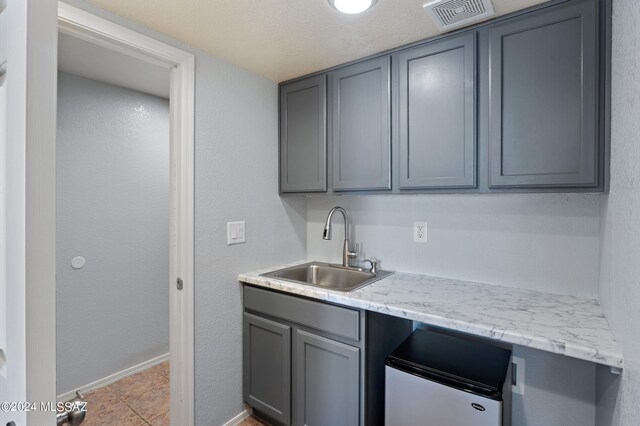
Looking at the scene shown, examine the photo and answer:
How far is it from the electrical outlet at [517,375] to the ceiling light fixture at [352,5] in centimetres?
182

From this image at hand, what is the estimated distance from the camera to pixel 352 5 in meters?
1.33

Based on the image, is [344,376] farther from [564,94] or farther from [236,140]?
[564,94]

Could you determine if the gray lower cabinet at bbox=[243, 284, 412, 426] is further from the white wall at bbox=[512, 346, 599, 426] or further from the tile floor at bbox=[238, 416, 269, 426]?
the white wall at bbox=[512, 346, 599, 426]

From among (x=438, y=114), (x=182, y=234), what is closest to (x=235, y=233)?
(x=182, y=234)

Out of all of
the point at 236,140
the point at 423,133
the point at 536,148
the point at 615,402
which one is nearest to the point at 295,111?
the point at 236,140

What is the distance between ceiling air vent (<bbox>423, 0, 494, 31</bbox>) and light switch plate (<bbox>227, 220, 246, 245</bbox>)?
146cm

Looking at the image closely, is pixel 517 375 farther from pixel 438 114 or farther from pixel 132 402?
pixel 132 402

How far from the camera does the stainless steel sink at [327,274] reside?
2.05m

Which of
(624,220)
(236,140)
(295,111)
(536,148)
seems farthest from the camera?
(295,111)

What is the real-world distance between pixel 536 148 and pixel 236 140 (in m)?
1.54

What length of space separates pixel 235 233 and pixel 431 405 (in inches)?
52.5

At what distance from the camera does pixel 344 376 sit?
1564mm

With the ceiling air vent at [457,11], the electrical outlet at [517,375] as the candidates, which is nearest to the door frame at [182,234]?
the ceiling air vent at [457,11]

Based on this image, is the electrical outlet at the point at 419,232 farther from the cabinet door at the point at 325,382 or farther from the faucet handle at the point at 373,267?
the cabinet door at the point at 325,382
